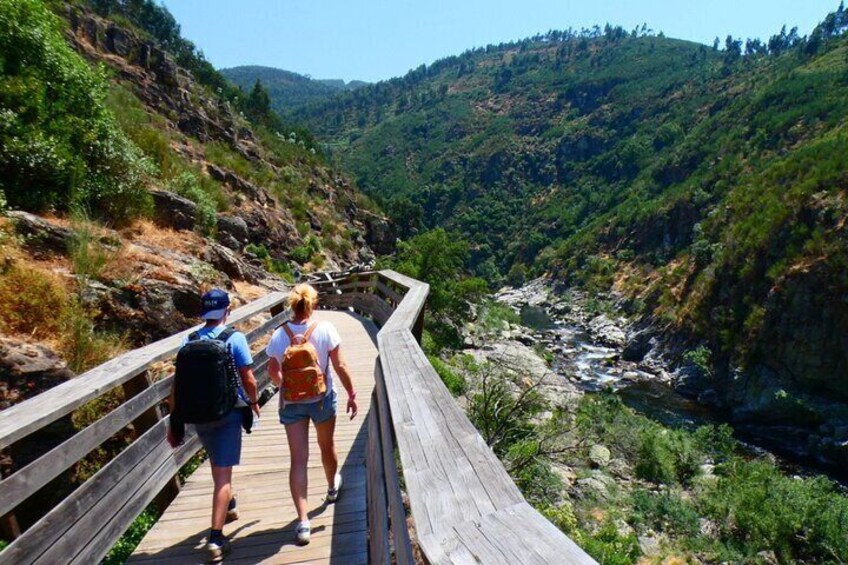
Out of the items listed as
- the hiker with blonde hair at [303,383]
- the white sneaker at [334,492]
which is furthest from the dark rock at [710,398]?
the hiker with blonde hair at [303,383]

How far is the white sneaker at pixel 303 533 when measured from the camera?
10.6 feet

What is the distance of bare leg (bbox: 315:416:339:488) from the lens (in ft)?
11.6

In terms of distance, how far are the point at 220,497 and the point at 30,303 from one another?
3659 millimetres

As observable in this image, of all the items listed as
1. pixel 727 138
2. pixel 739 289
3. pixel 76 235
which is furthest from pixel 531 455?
pixel 727 138

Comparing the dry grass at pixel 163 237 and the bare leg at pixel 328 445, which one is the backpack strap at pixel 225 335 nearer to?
the bare leg at pixel 328 445

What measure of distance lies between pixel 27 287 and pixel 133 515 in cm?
335

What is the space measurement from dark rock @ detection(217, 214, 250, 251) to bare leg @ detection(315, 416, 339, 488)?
16.5 metres

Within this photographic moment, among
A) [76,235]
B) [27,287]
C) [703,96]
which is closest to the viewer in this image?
[27,287]

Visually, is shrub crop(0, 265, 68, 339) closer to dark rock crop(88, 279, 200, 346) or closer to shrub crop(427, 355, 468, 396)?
dark rock crop(88, 279, 200, 346)

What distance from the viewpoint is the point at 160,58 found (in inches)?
1582

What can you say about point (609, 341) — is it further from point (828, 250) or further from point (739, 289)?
point (828, 250)

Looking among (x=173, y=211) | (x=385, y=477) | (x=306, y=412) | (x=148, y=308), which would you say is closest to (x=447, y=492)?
(x=385, y=477)

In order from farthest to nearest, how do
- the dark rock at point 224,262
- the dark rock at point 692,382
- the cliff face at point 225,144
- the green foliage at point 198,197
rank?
the dark rock at point 692,382
the cliff face at point 225,144
the green foliage at point 198,197
the dark rock at point 224,262

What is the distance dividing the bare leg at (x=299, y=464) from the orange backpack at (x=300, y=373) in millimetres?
269
